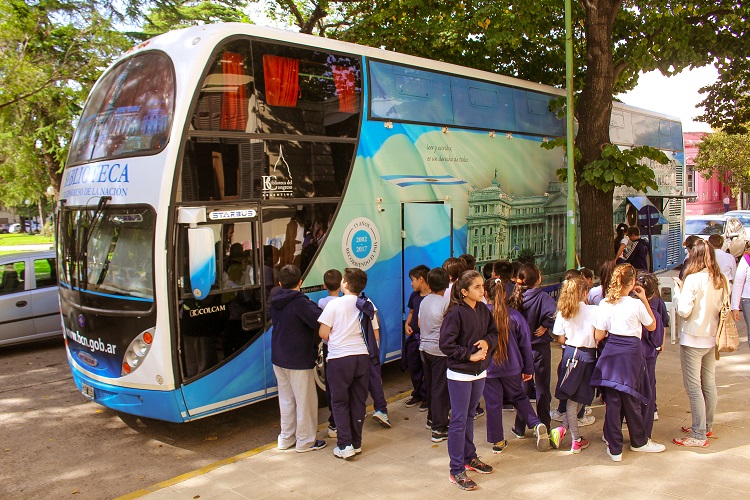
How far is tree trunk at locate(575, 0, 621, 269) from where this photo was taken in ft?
35.5

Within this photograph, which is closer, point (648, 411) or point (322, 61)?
point (648, 411)

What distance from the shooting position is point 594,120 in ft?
35.7

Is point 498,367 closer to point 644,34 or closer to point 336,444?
point 336,444

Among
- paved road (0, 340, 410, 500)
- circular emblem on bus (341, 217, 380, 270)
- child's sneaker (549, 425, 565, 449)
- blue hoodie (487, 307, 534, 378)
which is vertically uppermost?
circular emblem on bus (341, 217, 380, 270)

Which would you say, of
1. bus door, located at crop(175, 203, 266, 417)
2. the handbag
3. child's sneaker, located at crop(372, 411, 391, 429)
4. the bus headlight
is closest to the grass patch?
the bus headlight

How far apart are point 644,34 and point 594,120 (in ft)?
7.15

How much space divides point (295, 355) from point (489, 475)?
1.96 m

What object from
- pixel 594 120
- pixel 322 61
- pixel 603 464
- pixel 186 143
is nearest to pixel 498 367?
pixel 603 464

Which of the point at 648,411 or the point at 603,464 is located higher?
the point at 648,411

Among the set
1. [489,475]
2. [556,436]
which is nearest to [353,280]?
[489,475]

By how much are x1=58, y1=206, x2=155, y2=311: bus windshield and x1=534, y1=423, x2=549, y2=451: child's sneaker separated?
3683 millimetres

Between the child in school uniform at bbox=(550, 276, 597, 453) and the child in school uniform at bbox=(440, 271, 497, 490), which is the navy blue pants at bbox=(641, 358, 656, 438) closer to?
the child in school uniform at bbox=(550, 276, 597, 453)

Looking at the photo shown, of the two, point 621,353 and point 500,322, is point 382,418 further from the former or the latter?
point 621,353

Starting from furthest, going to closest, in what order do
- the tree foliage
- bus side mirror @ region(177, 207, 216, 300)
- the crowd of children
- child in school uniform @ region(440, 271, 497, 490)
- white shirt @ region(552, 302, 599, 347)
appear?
1. the tree foliage
2. bus side mirror @ region(177, 207, 216, 300)
3. white shirt @ region(552, 302, 599, 347)
4. the crowd of children
5. child in school uniform @ region(440, 271, 497, 490)
